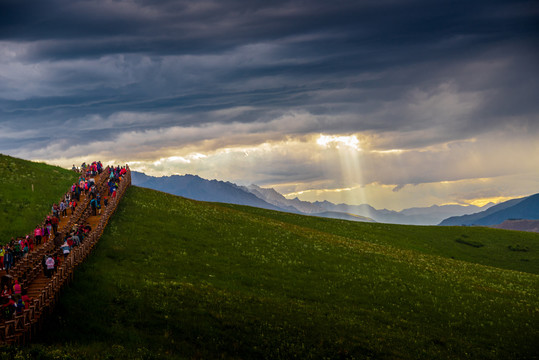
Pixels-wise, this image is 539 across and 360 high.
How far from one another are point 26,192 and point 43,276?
3102 cm

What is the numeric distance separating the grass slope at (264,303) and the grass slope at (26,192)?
29.4 ft

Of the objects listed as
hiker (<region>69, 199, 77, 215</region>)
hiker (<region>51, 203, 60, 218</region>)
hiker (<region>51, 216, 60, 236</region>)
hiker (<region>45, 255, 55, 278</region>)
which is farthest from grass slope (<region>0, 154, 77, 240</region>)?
hiker (<region>45, 255, 55, 278</region>)

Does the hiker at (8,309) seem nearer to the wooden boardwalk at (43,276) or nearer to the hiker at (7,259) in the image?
the wooden boardwalk at (43,276)

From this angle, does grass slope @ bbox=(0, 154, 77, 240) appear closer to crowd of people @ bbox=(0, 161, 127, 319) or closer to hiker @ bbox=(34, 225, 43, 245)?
crowd of people @ bbox=(0, 161, 127, 319)

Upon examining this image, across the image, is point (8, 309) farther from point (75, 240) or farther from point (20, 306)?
point (75, 240)

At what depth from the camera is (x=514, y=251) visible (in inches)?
3681

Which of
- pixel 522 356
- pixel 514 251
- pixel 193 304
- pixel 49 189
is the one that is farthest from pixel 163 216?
pixel 514 251

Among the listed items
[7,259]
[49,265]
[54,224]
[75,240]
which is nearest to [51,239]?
[54,224]

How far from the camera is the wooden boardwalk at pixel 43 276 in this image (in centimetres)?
2475

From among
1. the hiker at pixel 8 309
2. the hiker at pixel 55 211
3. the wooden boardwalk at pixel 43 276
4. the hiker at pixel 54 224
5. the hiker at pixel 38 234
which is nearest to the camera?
the wooden boardwalk at pixel 43 276

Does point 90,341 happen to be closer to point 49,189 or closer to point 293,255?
point 293,255

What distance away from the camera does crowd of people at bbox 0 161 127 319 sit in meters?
27.4

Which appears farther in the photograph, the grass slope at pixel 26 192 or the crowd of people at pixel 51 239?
the grass slope at pixel 26 192

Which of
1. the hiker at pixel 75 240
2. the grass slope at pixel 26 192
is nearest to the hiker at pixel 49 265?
the hiker at pixel 75 240
